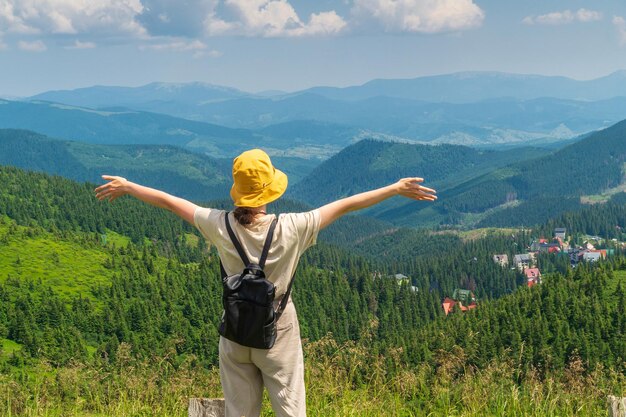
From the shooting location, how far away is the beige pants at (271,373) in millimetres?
10023

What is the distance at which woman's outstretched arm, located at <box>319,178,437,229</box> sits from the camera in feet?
34.2

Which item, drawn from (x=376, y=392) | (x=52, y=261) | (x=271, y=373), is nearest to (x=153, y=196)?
(x=271, y=373)

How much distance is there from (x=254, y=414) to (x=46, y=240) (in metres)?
179

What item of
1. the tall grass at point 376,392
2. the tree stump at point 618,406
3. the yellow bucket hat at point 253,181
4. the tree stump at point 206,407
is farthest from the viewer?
the tall grass at point 376,392

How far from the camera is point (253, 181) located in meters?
10.2

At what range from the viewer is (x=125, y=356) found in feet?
50.4

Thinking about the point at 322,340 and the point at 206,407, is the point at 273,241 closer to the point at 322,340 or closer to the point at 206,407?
the point at 206,407

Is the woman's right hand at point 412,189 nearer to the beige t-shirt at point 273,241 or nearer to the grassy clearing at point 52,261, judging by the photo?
the beige t-shirt at point 273,241

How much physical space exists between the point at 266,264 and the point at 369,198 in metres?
1.82

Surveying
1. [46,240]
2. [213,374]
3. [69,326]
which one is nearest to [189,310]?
[69,326]

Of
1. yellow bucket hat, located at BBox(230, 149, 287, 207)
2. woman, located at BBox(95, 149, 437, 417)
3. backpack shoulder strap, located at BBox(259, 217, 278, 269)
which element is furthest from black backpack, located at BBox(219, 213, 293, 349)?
yellow bucket hat, located at BBox(230, 149, 287, 207)

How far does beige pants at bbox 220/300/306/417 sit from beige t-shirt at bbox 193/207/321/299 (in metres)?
0.59

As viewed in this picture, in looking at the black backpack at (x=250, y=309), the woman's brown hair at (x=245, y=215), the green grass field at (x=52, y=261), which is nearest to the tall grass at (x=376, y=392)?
the black backpack at (x=250, y=309)

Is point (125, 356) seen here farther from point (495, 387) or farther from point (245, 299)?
point (495, 387)
